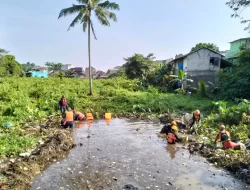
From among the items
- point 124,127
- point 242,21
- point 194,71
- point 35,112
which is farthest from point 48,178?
point 194,71

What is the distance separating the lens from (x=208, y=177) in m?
7.61

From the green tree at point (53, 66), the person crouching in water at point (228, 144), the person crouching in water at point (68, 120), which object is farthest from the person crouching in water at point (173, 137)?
the green tree at point (53, 66)

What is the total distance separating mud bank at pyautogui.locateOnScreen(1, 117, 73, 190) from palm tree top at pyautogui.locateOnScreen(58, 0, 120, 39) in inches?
566

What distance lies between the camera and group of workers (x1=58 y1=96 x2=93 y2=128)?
13259 millimetres

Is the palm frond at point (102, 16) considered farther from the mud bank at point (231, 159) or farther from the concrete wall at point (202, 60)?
the mud bank at point (231, 159)

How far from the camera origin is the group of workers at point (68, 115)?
13.3 metres

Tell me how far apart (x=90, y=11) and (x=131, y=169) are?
60.5 ft

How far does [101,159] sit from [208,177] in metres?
3.77

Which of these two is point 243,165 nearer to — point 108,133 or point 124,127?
point 108,133

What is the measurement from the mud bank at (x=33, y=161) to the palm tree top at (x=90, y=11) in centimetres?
1437

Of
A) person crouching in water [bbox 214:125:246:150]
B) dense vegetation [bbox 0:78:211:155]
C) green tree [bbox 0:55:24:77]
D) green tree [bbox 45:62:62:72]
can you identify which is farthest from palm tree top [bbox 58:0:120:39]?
green tree [bbox 45:62:62:72]

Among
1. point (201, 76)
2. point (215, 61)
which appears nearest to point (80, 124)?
point (201, 76)

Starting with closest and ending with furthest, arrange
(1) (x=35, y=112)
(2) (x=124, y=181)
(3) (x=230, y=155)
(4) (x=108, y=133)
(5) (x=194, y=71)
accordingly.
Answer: (2) (x=124, y=181) < (3) (x=230, y=155) < (4) (x=108, y=133) < (1) (x=35, y=112) < (5) (x=194, y=71)

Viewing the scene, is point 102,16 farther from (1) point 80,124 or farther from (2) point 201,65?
(2) point 201,65
